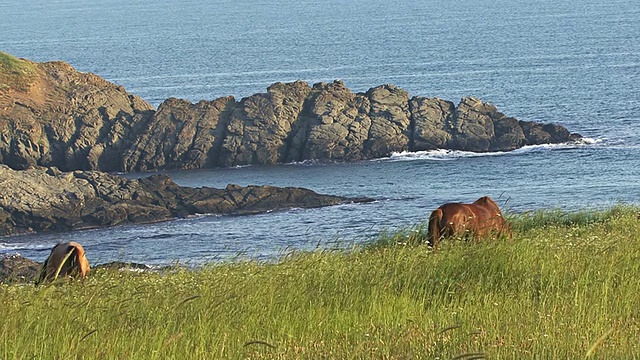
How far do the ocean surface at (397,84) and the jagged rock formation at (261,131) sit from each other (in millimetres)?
2070

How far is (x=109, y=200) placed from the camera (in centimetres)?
5800

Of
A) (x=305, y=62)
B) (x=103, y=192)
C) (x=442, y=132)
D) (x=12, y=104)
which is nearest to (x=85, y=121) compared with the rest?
(x=12, y=104)

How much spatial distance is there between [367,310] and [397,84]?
97714mm

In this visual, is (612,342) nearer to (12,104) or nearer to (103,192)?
(103,192)

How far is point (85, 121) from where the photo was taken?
250ft

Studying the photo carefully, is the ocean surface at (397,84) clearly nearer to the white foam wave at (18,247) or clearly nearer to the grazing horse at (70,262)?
the white foam wave at (18,247)

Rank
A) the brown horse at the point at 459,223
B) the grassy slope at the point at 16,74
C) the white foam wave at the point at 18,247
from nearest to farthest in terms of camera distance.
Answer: the brown horse at the point at 459,223
the white foam wave at the point at 18,247
the grassy slope at the point at 16,74

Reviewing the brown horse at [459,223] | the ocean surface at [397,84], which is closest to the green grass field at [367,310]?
the brown horse at [459,223]

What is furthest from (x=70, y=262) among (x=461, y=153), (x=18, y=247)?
(x=461, y=153)

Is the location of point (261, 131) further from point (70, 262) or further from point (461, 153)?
point (70, 262)

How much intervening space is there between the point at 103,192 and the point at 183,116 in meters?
18.8

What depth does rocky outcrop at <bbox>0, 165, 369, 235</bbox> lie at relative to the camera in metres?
55.6

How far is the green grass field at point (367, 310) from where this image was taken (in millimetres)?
7770

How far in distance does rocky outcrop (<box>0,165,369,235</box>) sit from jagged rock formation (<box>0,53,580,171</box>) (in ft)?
41.0
